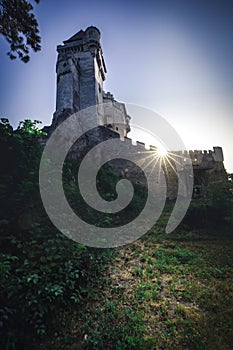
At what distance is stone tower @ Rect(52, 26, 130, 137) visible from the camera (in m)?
18.3

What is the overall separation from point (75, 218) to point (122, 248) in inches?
76.1

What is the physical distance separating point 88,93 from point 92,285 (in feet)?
65.7

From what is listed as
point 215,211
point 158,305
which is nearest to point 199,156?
point 215,211

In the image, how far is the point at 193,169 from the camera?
16453 mm

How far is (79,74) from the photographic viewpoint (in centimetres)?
2141

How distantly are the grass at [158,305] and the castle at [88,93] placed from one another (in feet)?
30.4

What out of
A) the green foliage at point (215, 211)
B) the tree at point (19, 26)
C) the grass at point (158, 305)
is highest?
the tree at point (19, 26)

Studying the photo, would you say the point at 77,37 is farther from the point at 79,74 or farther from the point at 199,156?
the point at 199,156

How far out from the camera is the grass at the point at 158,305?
330 cm

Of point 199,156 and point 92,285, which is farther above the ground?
point 199,156

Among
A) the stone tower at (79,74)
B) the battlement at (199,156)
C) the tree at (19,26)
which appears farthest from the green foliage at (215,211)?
the stone tower at (79,74)

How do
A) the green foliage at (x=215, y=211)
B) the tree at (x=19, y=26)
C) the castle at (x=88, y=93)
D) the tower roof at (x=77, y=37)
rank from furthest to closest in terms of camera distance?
1. the tower roof at (x=77, y=37)
2. the castle at (x=88, y=93)
3. the green foliage at (x=215, y=211)
4. the tree at (x=19, y=26)

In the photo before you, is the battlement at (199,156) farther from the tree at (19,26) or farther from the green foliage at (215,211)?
the tree at (19,26)

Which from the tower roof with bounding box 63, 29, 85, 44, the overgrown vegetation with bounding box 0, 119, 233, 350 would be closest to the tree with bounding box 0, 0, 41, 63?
the overgrown vegetation with bounding box 0, 119, 233, 350
